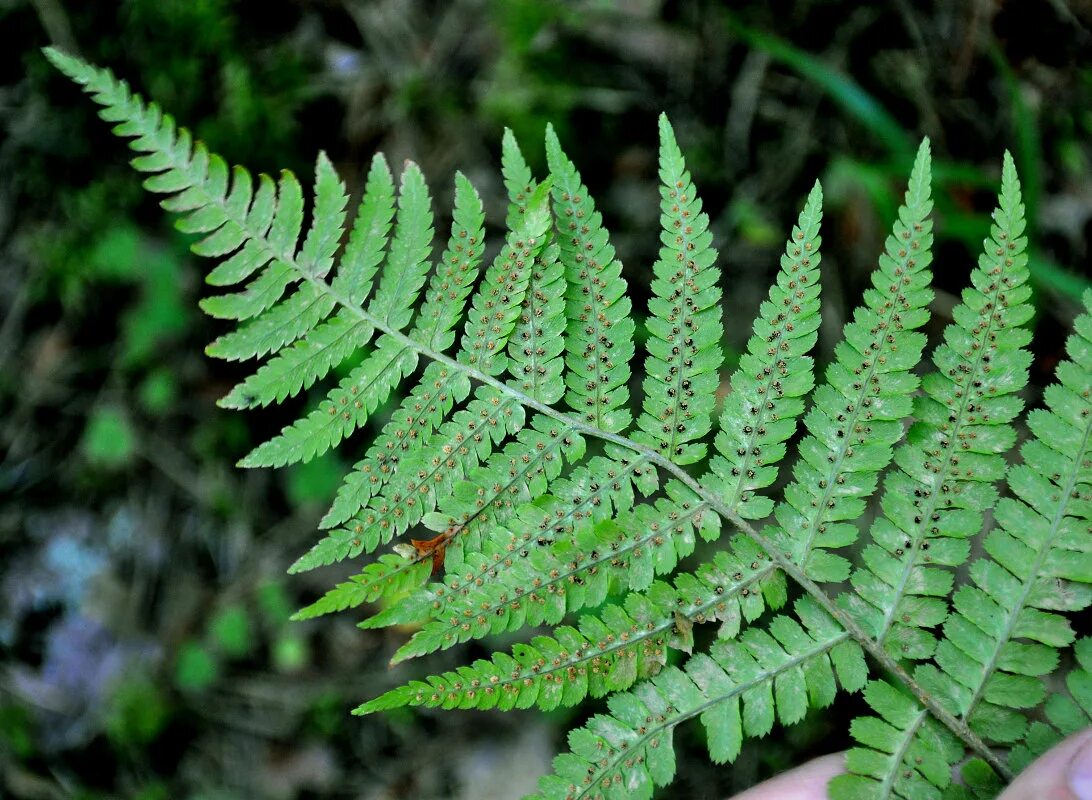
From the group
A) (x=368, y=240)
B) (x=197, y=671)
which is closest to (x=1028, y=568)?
(x=368, y=240)

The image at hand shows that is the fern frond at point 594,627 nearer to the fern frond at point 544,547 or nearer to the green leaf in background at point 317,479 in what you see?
the fern frond at point 544,547

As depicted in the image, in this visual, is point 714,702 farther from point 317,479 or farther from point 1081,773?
point 317,479

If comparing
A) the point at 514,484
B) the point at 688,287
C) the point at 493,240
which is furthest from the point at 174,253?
the point at 688,287

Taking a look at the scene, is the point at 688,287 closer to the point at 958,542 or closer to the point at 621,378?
the point at 621,378

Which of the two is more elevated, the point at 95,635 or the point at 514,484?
the point at 514,484

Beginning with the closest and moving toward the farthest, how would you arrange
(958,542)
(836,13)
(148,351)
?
(958,542) → (836,13) → (148,351)

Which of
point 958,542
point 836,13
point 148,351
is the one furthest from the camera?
point 148,351
